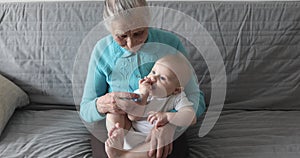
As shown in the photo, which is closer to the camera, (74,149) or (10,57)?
(74,149)

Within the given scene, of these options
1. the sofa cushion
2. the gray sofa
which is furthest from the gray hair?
the sofa cushion

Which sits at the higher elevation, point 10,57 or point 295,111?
point 10,57

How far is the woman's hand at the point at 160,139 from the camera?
4.48 feet

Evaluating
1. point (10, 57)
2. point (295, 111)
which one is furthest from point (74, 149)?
point (295, 111)

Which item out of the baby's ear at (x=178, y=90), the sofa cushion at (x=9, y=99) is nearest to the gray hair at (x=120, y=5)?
the baby's ear at (x=178, y=90)

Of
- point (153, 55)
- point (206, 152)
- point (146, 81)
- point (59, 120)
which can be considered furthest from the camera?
point (59, 120)

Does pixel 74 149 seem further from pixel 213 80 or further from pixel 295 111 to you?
pixel 295 111

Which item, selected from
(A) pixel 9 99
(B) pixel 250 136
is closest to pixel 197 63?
(B) pixel 250 136

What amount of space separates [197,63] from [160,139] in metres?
0.53

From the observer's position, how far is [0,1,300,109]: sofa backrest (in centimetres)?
179

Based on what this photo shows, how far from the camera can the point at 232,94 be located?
6.01 feet

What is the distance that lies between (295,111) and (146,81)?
80 cm

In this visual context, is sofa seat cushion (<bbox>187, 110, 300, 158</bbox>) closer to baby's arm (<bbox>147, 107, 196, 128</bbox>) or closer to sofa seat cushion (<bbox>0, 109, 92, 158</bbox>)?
baby's arm (<bbox>147, 107, 196, 128</bbox>)

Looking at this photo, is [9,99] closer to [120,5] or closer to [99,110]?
[99,110]
